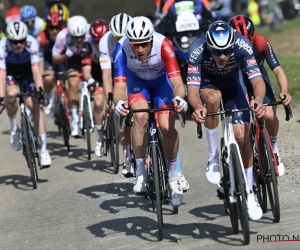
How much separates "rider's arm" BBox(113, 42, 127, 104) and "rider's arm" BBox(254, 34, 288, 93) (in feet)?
4.73

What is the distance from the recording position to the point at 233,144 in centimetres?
823

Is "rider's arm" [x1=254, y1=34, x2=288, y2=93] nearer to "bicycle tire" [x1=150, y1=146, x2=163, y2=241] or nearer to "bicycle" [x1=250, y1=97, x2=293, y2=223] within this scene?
"bicycle" [x1=250, y1=97, x2=293, y2=223]

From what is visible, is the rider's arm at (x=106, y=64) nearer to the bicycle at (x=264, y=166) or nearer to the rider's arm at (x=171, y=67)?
the rider's arm at (x=171, y=67)

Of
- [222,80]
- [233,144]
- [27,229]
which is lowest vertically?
[27,229]

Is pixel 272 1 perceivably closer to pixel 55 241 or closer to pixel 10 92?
pixel 10 92

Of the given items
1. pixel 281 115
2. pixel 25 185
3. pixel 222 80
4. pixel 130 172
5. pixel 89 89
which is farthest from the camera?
pixel 281 115

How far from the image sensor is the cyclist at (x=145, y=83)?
9008 mm

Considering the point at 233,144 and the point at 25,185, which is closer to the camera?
the point at 233,144

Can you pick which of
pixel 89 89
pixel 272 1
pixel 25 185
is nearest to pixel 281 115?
pixel 89 89

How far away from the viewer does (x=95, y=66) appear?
14148 mm

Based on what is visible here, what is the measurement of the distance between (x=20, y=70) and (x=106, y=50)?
1.61 meters

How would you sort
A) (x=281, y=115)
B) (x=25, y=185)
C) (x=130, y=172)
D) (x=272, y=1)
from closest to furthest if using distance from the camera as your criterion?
(x=130, y=172), (x=25, y=185), (x=281, y=115), (x=272, y=1)

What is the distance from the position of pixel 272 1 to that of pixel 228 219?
25.2 m

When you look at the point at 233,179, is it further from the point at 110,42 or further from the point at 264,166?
the point at 110,42
